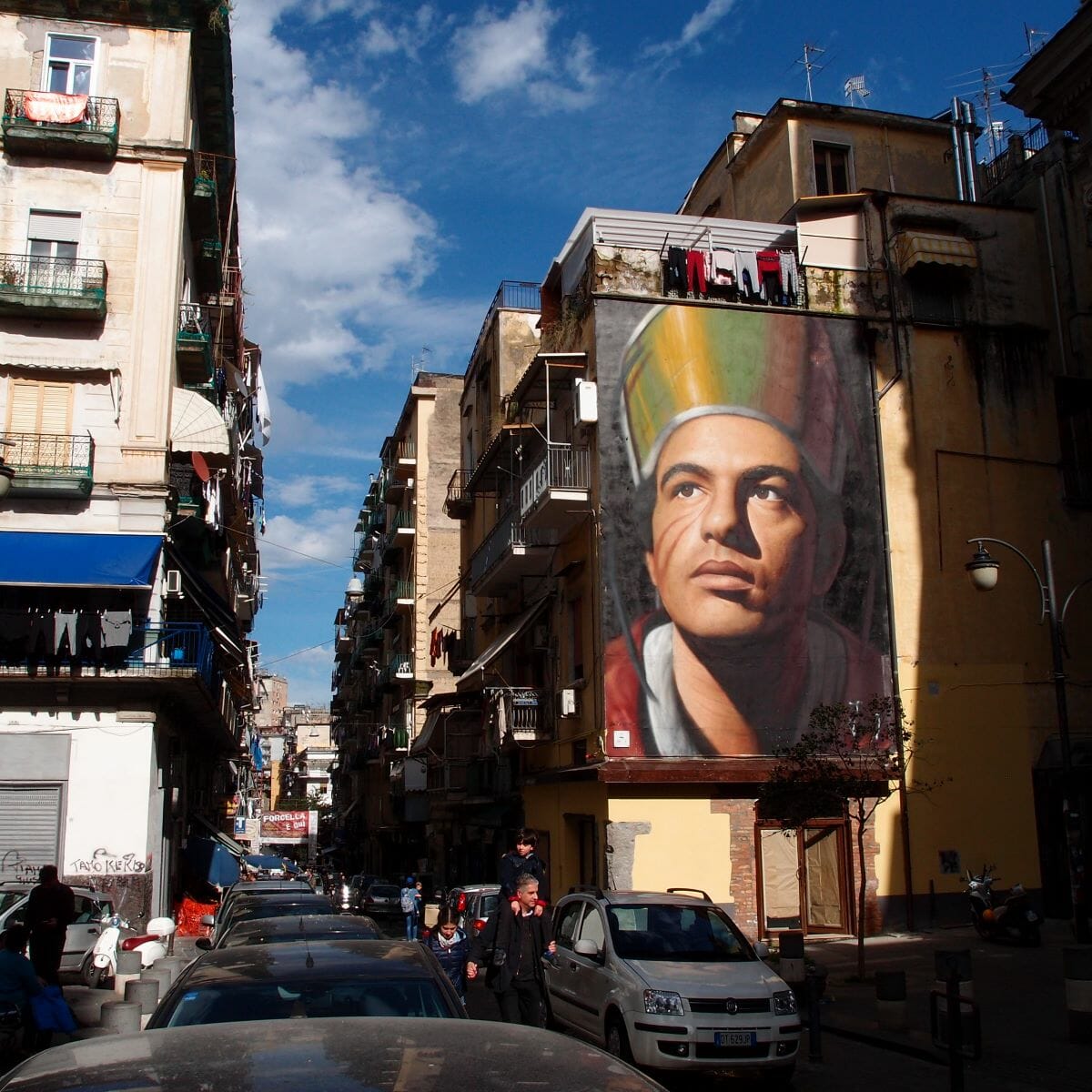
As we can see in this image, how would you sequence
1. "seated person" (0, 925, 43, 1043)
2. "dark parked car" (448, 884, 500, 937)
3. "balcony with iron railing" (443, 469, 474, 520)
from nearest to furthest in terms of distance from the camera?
"seated person" (0, 925, 43, 1043), "dark parked car" (448, 884, 500, 937), "balcony with iron railing" (443, 469, 474, 520)

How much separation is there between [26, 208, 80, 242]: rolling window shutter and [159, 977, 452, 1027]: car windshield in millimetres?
21866

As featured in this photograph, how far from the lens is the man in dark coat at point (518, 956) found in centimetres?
1026

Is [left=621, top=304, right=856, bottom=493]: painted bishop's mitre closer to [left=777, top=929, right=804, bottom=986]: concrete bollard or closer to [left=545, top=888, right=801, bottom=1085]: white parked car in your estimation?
[left=777, top=929, right=804, bottom=986]: concrete bollard

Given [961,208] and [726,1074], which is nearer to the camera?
[726,1074]

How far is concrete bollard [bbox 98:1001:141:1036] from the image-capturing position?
10.6 metres

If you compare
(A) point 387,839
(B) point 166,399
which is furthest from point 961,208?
(A) point 387,839

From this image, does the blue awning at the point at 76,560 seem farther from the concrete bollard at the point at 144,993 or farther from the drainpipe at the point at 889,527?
the drainpipe at the point at 889,527

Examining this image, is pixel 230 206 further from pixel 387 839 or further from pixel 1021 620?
pixel 387 839

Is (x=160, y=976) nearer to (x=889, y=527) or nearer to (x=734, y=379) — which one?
(x=734, y=379)

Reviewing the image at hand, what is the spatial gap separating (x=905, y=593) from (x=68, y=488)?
17.0 m

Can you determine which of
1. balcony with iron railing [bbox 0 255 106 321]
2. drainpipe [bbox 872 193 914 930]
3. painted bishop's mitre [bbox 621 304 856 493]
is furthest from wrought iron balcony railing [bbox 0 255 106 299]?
drainpipe [bbox 872 193 914 930]

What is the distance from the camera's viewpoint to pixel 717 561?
22.6m

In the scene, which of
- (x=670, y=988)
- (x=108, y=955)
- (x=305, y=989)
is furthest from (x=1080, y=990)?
(x=108, y=955)

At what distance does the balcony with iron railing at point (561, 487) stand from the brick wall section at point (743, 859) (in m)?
6.55
